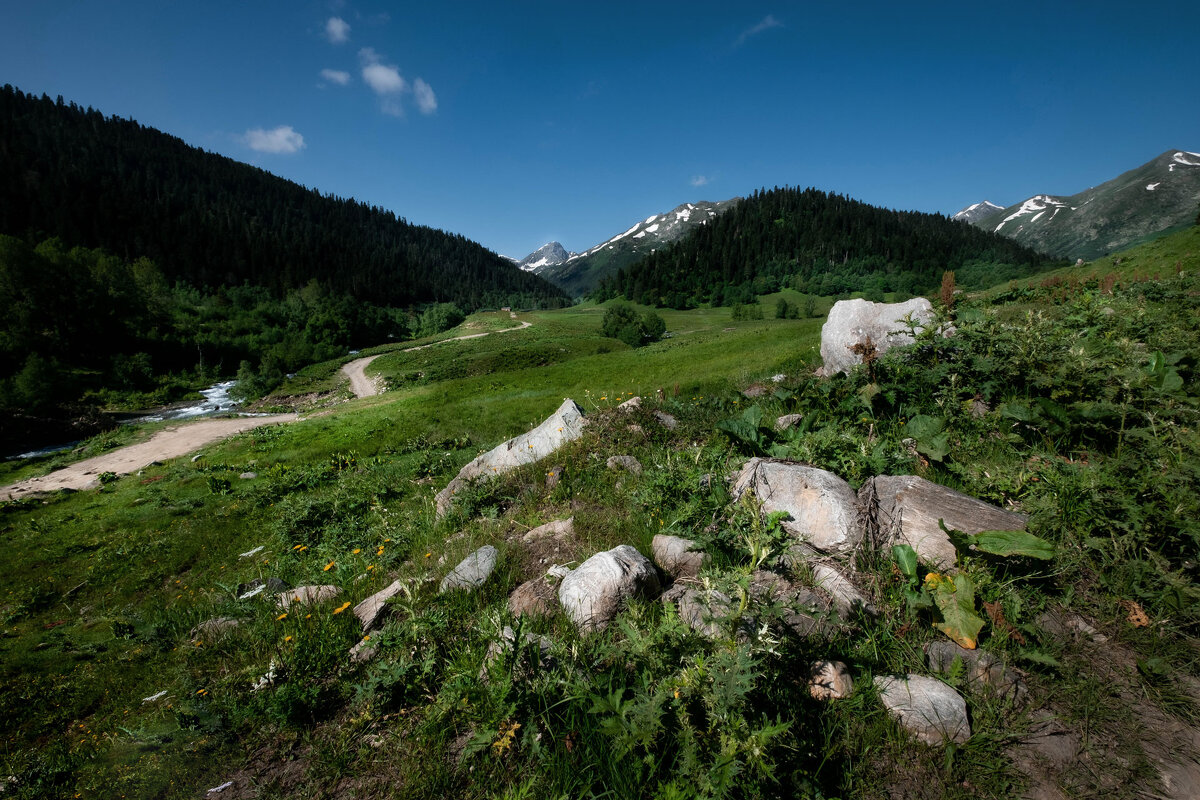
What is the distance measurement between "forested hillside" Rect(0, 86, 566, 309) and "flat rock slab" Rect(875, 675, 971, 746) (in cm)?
13892

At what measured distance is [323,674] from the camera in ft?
11.6

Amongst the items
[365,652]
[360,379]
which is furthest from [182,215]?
[365,652]

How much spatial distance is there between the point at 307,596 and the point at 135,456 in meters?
26.8

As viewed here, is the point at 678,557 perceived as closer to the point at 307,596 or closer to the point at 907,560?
the point at 907,560

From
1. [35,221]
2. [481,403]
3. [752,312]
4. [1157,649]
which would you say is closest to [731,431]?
[1157,649]

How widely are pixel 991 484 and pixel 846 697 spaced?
2.87 m

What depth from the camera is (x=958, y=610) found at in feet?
9.99

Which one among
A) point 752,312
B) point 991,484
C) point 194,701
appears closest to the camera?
point 194,701

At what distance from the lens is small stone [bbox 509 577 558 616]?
3.85 meters

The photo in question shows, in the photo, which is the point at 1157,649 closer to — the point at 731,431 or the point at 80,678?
the point at 731,431

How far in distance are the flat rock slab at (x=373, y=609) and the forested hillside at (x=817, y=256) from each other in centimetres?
12593

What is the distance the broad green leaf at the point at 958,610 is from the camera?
295cm

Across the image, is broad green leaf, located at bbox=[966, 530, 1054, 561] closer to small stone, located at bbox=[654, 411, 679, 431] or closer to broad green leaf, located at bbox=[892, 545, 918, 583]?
broad green leaf, located at bbox=[892, 545, 918, 583]

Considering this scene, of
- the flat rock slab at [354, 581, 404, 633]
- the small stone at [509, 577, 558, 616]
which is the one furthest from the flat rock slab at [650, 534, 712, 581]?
the flat rock slab at [354, 581, 404, 633]
